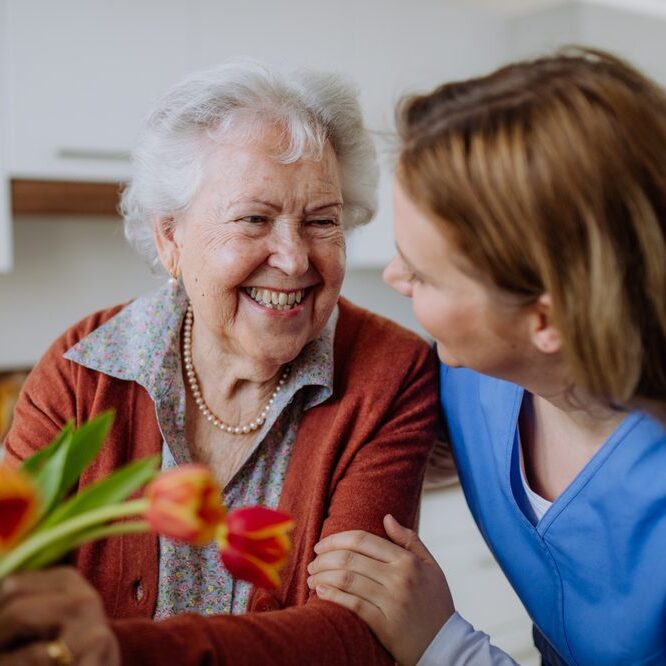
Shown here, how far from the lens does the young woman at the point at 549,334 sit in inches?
33.7

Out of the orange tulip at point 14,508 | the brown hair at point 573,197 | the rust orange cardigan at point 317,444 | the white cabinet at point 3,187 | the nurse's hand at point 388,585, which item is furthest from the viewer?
the white cabinet at point 3,187

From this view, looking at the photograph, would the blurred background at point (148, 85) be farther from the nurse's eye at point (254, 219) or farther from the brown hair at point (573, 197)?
the brown hair at point (573, 197)

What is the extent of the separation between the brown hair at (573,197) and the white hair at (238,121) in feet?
1.27

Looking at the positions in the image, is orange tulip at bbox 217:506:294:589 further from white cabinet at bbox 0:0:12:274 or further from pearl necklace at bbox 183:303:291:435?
white cabinet at bbox 0:0:12:274

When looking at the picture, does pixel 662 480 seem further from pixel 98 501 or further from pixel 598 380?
pixel 98 501

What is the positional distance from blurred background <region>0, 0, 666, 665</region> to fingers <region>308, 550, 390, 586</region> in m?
1.41

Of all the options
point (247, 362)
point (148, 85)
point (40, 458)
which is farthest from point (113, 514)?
point (148, 85)

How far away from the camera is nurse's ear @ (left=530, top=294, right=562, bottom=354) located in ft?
3.03

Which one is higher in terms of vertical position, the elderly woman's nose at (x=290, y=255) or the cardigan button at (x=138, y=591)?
the elderly woman's nose at (x=290, y=255)

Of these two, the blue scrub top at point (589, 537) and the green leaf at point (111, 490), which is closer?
the green leaf at point (111, 490)

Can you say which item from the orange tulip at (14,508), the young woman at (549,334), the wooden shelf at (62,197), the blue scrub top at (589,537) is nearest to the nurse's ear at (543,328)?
the young woman at (549,334)

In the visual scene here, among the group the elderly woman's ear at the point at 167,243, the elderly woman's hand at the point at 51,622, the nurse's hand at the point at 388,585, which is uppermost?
the elderly woman's ear at the point at 167,243

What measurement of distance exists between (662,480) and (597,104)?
1.53 feet

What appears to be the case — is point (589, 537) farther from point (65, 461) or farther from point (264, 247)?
point (65, 461)
